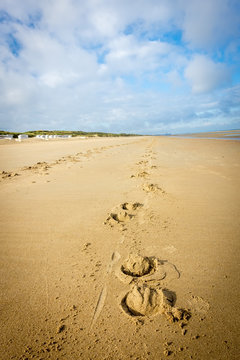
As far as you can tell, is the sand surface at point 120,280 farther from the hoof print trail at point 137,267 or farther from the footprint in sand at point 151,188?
the footprint in sand at point 151,188

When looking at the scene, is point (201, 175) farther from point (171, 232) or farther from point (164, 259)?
point (164, 259)

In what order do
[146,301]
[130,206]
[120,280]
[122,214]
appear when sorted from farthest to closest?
[130,206] < [122,214] < [120,280] < [146,301]

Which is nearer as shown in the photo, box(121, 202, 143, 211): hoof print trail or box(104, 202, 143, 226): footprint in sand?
box(104, 202, 143, 226): footprint in sand

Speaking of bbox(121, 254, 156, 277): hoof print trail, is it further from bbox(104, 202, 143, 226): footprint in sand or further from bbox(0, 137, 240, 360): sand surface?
bbox(104, 202, 143, 226): footprint in sand

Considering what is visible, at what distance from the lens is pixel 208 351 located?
1.04 meters

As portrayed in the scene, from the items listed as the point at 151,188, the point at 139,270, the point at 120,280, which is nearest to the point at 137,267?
the point at 139,270

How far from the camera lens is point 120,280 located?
153cm

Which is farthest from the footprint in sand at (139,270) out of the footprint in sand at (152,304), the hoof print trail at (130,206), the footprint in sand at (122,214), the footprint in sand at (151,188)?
the footprint in sand at (151,188)

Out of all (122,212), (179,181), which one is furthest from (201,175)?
(122,212)

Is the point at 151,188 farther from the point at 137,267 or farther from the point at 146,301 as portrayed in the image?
the point at 146,301

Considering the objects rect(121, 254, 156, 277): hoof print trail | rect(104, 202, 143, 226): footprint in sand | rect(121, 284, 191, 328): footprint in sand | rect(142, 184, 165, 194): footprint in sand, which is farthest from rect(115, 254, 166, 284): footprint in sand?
rect(142, 184, 165, 194): footprint in sand

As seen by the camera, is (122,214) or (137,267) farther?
(122,214)

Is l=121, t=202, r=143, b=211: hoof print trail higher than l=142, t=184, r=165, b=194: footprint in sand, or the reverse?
l=142, t=184, r=165, b=194: footprint in sand

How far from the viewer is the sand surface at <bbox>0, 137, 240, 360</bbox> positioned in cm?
109
